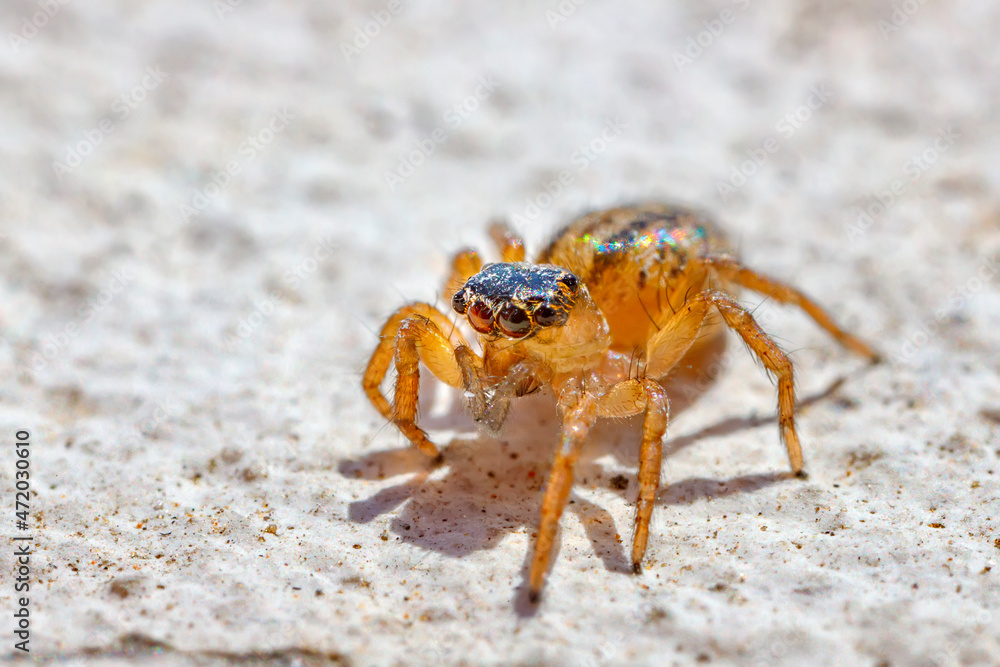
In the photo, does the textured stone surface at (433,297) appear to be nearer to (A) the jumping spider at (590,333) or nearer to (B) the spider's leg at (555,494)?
(B) the spider's leg at (555,494)

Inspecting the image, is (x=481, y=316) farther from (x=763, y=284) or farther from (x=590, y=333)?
(x=763, y=284)

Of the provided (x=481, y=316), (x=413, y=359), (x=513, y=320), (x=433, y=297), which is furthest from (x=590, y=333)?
(x=433, y=297)

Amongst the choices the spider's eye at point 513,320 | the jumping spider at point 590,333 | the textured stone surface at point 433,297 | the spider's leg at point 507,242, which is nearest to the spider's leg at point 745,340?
the jumping spider at point 590,333

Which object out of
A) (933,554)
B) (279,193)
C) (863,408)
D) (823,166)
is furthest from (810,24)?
(933,554)

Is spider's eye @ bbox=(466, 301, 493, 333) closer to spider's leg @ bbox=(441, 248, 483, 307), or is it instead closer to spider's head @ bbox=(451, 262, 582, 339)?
spider's head @ bbox=(451, 262, 582, 339)

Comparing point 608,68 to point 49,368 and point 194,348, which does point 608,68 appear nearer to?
point 194,348
